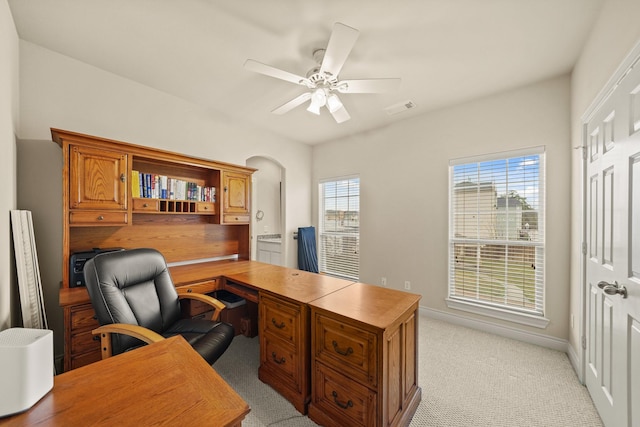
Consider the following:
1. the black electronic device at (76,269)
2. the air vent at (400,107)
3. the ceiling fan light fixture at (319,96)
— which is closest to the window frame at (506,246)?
the air vent at (400,107)

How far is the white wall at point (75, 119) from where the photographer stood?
2.12 m

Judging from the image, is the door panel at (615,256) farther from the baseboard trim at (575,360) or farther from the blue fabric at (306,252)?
the blue fabric at (306,252)

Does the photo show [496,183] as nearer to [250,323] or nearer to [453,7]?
[453,7]

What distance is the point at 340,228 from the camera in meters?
4.57

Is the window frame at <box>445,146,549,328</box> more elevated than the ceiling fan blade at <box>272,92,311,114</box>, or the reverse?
the ceiling fan blade at <box>272,92,311,114</box>

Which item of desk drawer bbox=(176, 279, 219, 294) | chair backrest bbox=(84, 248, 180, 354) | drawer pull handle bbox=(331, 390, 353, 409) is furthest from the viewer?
desk drawer bbox=(176, 279, 219, 294)

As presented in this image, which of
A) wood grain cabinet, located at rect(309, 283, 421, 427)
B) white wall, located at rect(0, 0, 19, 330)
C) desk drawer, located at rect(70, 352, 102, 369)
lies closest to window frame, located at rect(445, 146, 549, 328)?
wood grain cabinet, located at rect(309, 283, 421, 427)

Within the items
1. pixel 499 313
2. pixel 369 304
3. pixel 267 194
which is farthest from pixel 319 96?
pixel 267 194

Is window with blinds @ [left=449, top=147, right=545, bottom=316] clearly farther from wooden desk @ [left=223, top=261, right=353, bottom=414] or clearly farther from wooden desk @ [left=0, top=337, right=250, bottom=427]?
wooden desk @ [left=0, top=337, right=250, bottom=427]

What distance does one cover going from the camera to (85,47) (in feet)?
7.06

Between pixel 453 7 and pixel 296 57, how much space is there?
1.24 m

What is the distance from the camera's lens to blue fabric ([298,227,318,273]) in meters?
4.36

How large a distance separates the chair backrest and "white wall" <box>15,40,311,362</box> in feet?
2.60

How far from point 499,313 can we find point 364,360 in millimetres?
2360
